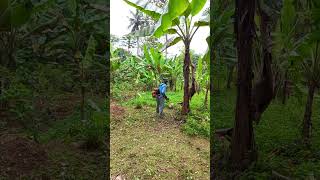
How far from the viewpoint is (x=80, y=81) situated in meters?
2.35

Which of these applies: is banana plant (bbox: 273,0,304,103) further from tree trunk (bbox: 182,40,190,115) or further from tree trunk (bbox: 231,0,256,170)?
tree trunk (bbox: 182,40,190,115)

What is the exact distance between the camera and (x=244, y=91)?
195cm

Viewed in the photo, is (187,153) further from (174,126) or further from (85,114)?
(85,114)

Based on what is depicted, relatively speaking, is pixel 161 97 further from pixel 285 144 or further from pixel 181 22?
pixel 285 144

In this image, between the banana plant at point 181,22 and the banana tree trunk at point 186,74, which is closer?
the banana plant at point 181,22

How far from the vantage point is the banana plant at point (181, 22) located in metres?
2.10

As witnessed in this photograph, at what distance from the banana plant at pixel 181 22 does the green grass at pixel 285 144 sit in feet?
2.15

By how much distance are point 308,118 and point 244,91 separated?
0.38 m

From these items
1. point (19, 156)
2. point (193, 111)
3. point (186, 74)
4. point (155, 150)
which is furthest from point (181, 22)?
point (19, 156)

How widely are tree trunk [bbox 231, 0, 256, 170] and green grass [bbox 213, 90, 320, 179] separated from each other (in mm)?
Answer: 55

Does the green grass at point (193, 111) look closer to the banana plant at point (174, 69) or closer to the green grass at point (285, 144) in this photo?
the banana plant at point (174, 69)

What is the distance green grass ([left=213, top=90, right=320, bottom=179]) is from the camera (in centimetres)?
186

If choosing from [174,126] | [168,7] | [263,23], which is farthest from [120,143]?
[263,23]

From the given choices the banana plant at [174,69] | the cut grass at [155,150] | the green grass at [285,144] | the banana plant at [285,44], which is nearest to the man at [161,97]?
the cut grass at [155,150]
